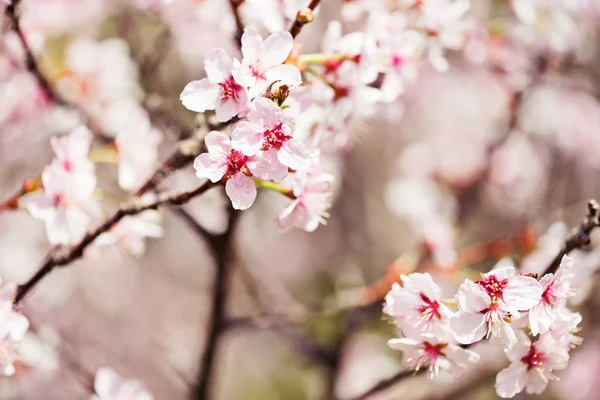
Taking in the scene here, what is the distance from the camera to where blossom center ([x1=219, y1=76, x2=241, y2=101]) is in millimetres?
1114

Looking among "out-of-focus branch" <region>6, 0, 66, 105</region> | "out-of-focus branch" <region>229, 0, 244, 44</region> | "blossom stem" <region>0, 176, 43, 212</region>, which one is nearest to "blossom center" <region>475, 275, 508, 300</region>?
"out-of-focus branch" <region>229, 0, 244, 44</region>

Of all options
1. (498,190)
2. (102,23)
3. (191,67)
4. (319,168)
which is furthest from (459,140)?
(319,168)

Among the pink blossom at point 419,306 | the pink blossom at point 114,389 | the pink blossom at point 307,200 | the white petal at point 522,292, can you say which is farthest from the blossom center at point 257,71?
the pink blossom at point 114,389

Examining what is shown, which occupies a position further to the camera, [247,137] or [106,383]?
[106,383]

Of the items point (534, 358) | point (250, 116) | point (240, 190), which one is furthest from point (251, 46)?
point (534, 358)

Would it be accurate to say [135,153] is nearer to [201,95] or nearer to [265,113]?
[201,95]

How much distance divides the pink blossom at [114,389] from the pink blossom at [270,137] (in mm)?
684

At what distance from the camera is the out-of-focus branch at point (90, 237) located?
3.98 ft

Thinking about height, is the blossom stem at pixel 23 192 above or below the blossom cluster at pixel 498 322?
above

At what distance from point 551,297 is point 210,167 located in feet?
2.16

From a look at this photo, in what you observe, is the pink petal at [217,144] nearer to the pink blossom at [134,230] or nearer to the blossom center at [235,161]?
the blossom center at [235,161]

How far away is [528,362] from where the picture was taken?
1.21m

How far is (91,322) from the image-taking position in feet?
13.3

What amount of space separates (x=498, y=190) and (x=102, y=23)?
6.46 ft
